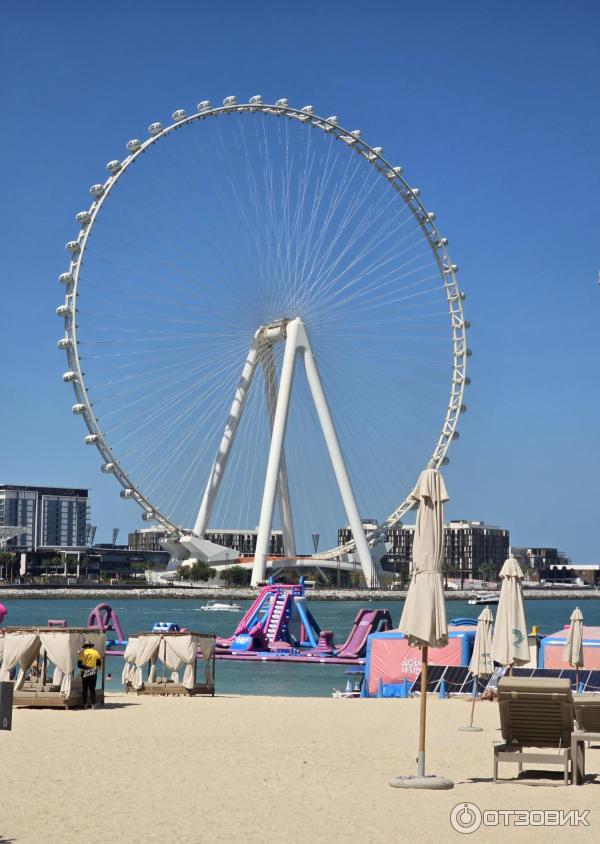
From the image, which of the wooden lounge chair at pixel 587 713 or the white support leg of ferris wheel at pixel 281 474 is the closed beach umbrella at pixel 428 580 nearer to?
the wooden lounge chair at pixel 587 713

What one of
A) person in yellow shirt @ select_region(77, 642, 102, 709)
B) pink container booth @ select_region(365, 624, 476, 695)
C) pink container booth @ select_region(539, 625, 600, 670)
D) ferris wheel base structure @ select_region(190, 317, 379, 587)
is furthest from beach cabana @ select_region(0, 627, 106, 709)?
ferris wheel base structure @ select_region(190, 317, 379, 587)

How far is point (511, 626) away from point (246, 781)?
883cm

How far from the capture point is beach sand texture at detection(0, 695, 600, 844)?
33.2 ft

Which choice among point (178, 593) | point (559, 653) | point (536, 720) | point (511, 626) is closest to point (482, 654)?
point (511, 626)

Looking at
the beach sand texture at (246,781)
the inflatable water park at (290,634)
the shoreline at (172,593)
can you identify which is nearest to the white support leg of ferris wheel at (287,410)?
the inflatable water park at (290,634)

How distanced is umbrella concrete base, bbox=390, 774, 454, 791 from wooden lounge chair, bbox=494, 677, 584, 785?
0.55 metres

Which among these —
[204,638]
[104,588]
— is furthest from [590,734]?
[104,588]

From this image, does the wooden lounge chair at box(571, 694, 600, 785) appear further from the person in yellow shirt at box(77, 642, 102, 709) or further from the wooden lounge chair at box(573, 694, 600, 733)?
the person in yellow shirt at box(77, 642, 102, 709)

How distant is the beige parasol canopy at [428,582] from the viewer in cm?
1320

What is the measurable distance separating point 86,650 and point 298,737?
523cm

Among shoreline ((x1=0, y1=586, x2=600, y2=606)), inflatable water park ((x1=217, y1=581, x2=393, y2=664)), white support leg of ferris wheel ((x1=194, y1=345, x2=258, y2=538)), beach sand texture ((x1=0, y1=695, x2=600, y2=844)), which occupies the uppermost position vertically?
white support leg of ferris wheel ((x1=194, y1=345, x2=258, y2=538))

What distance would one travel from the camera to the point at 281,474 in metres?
77.4

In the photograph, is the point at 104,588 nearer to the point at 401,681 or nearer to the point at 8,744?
the point at 401,681

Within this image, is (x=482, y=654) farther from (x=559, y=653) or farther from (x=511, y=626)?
(x=559, y=653)
